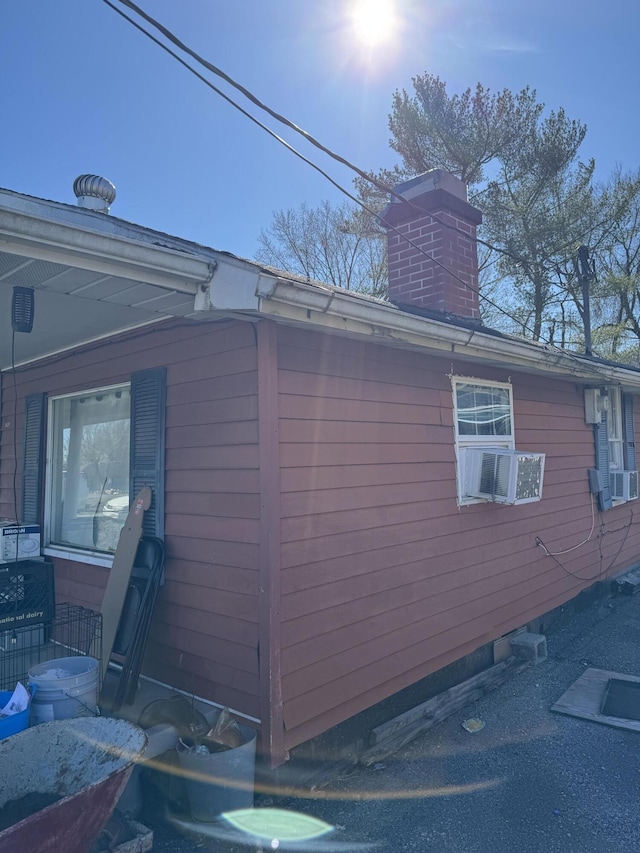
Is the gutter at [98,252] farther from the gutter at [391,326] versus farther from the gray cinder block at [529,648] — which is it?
the gray cinder block at [529,648]

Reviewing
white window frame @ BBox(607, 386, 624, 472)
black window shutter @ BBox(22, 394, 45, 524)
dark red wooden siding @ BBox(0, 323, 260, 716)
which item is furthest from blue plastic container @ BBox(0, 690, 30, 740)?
white window frame @ BBox(607, 386, 624, 472)

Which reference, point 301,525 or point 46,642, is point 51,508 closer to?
point 46,642

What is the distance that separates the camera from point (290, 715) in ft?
10.3

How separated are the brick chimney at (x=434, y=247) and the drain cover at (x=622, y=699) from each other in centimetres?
369

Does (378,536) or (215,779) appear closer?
(215,779)

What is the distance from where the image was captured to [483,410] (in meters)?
5.09

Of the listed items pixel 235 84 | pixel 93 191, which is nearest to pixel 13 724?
pixel 93 191

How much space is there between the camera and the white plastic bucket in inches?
117

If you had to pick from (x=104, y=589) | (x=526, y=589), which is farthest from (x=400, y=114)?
(x=104, y=589)

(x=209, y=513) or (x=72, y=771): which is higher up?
(x=209, y=513)

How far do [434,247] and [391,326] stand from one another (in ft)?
10.3

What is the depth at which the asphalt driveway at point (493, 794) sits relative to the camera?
2848 mm

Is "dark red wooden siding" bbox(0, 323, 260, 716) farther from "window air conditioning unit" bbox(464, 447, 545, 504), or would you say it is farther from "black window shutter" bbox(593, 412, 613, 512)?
"black window shutter" bbox(593, 412, 613, 512)

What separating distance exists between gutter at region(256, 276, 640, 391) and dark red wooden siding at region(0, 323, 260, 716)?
43cm
